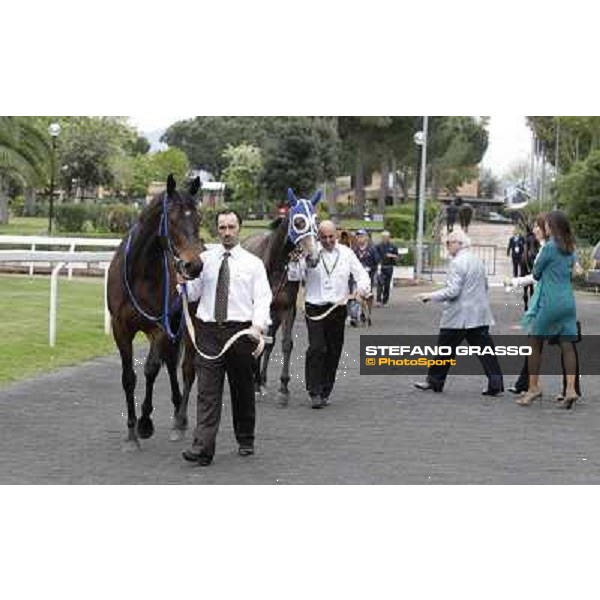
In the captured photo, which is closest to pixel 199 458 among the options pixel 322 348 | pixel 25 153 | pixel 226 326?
pixel 226 326

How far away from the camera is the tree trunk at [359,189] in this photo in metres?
32.3

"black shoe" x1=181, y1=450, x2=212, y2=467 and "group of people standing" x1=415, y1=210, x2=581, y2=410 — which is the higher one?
"group of people standing" x1=415, y1=210, x2=581, y2=410

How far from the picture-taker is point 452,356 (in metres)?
12.5

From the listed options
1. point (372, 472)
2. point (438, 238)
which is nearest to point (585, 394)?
point (372, 472)

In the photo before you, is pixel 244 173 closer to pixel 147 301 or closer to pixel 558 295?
pixel 558 295

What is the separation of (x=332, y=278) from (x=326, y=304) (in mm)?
264

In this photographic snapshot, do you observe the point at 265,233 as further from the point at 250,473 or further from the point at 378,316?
the point at 378,316

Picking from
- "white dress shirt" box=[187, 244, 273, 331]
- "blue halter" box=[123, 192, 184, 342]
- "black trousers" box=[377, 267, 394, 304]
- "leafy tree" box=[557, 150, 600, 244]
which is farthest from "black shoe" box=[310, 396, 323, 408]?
"leafy tree" box=[557, 150, 600, 244]

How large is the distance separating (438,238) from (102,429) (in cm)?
2714

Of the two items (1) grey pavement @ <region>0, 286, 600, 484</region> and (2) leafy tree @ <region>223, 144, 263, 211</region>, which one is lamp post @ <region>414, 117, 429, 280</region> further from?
(1) grey pavement @ <region>0, 286, 600, 484</region>

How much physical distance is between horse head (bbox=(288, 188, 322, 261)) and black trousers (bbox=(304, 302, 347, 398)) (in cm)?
62

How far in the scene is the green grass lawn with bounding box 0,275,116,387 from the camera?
13.6m

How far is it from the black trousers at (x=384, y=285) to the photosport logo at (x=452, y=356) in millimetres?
6880

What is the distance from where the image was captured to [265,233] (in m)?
11.8
